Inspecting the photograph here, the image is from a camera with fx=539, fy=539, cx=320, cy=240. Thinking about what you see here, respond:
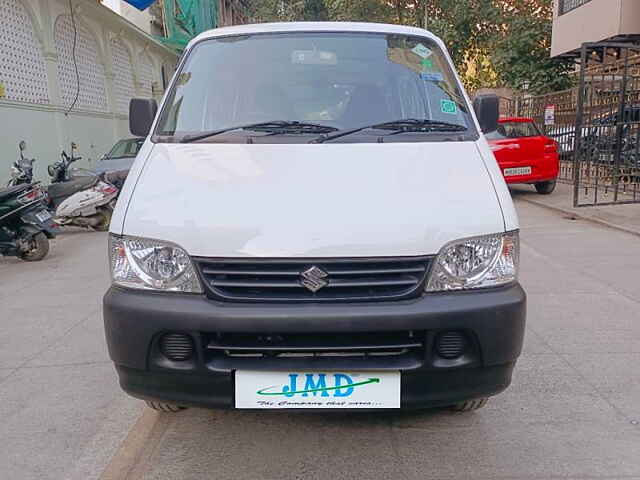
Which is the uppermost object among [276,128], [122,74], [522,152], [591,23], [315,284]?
[591,23]

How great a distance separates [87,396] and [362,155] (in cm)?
212

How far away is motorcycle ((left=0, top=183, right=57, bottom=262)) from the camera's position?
6.36 m

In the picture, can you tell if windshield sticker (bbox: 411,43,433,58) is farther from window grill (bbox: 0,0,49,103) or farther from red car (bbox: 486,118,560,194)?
window grill (bbox: 0,0,49,103)

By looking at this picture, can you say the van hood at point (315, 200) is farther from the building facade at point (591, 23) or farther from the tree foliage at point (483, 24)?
the tree foliage at point (483, 24)

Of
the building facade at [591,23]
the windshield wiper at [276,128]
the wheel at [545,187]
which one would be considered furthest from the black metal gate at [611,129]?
the windshield wiper at [276,128]

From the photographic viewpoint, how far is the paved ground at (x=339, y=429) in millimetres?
2422

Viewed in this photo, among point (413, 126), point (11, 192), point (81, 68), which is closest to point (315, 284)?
point (413, 126)

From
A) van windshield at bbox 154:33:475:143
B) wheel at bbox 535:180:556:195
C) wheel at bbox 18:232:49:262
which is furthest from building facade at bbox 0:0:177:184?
wheel at bbox 535:180:556:195

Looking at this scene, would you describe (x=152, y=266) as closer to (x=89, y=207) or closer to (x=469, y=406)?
(x=469, y=406)

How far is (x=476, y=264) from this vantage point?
219 cm

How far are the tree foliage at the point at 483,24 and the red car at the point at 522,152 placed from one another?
31.3 feet

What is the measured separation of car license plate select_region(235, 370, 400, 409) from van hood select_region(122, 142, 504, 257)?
0.47 meters

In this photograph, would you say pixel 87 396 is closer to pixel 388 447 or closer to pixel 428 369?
pixel 388 447

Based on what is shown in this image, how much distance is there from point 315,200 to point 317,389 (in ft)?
2.47
